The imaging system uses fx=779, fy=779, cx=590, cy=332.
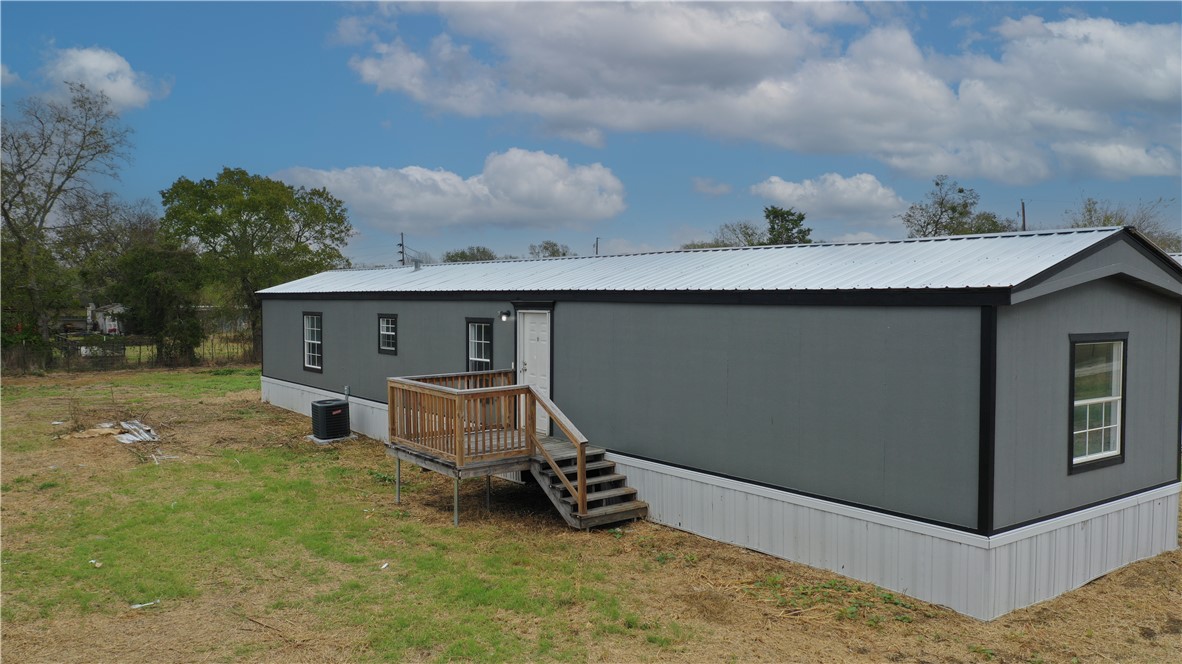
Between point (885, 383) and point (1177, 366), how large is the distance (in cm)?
412

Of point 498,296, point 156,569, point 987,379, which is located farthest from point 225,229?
point 987,379

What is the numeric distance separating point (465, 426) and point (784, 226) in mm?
25632

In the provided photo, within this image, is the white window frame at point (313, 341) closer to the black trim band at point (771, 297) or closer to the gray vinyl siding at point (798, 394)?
the black trim band at point (771, 297)

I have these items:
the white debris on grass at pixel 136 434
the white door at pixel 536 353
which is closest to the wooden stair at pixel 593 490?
the white door at pixel 536 353

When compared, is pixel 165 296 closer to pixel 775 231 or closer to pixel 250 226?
pixel 250 226

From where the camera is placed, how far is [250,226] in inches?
1352

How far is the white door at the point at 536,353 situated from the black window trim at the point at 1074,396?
6.37m

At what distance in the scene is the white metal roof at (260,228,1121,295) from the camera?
7137 millimetres

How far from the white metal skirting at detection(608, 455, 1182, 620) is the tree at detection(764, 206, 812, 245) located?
24.3 metres

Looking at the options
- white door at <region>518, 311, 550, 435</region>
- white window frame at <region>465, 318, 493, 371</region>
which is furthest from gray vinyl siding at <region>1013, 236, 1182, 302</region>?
white window frame at <region>465, 318, 493, 371</region>

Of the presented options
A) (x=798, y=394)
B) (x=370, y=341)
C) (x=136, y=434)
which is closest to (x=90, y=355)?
(x=136, y=434)

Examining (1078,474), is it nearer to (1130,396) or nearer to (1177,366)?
(1130,396)

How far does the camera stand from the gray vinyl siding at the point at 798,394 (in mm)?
6809

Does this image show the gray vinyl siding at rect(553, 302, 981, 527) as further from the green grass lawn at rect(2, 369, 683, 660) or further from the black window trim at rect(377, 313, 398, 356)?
the black window trim at rect(377, 313, 398, 356)
